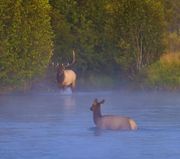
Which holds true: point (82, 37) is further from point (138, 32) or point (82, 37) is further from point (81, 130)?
point (81, 130)

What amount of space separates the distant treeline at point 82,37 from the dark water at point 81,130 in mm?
5113

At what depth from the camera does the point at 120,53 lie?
131ft

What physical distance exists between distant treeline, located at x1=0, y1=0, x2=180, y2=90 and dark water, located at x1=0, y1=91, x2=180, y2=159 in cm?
511

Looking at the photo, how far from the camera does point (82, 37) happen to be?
40.6 meters

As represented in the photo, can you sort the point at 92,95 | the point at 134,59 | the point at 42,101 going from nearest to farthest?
the point at 42,101, the point at 92,95, the point at 134,59

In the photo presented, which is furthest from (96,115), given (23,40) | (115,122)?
(23,40)

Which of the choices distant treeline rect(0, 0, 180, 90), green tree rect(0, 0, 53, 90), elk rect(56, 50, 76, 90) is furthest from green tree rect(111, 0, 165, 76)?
green tree rect(0, 0, 53, 90)

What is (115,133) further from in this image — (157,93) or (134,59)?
(134,59)

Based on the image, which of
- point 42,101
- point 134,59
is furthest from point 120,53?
point 42,101

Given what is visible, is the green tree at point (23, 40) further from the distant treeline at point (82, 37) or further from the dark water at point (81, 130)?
the dark water at point (81, 130)

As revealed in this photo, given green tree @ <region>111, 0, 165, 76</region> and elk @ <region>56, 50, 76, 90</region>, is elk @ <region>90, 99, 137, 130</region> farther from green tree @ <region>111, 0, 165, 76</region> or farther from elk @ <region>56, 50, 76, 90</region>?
green tree @ <region>111, 0, 165, 76</region>

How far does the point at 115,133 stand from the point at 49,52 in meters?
17.9

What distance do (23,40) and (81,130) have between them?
16857 millimetres

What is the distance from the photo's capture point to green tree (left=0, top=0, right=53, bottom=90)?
36.1 meters
